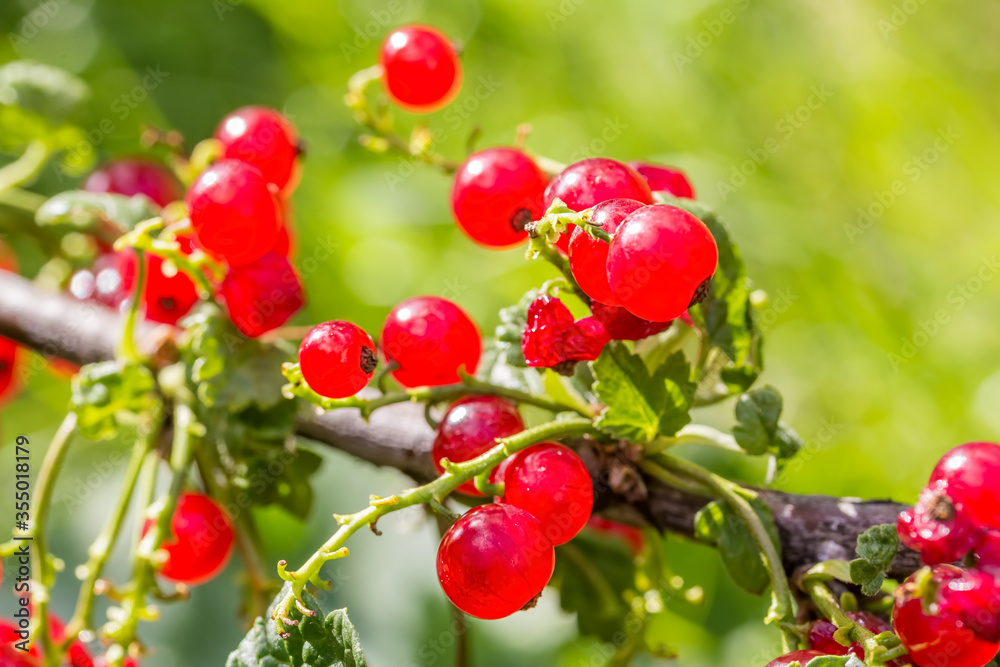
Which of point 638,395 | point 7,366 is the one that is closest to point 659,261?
point 638,395

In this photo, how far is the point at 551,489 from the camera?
0.66 meters

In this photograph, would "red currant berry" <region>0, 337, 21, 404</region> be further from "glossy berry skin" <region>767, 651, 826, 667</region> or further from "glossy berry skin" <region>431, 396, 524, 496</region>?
"glossy berry skin" <region>767, 651, 826, 667</region>

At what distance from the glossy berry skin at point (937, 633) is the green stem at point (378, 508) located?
0.28 m

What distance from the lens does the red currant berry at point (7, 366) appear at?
133 cm

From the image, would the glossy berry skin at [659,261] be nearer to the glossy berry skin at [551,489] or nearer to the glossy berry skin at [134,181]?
the glossy berry skin at [551,489]

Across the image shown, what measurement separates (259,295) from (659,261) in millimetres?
457

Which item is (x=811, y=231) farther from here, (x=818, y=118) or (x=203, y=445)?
(x=203, y=445)

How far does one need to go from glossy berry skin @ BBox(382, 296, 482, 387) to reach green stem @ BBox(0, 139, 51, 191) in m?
0.71

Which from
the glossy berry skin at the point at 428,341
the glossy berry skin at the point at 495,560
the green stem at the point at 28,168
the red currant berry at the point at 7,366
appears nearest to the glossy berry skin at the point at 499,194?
the glossy berry skin at the point at 428,341

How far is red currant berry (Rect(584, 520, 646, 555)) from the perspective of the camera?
1104 millimetres

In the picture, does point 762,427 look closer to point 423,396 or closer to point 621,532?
point 423,396

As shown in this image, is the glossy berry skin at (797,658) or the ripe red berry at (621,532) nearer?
the glossy berry skin at (797,658)

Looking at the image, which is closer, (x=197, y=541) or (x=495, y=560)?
(x=495, y=560)

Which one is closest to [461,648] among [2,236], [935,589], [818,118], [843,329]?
[935,589]
